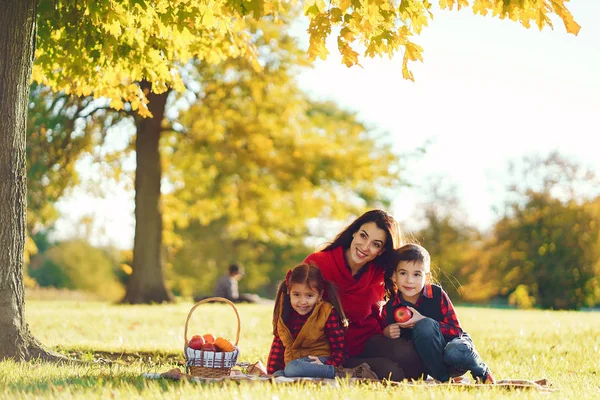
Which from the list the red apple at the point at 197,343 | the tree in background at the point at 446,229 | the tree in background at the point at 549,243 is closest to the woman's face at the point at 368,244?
the red apple at the point at 197,343

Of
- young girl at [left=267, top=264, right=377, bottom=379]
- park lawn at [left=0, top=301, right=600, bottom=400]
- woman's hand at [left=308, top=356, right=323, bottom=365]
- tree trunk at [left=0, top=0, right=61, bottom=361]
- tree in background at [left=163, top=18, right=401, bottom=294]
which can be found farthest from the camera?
tree in background at [left=163, top=18, right=401, bottom=294]

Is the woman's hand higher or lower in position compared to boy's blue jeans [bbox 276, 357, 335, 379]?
higher

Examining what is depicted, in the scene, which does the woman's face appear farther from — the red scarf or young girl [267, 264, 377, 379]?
young girl [267, 264, 377, 379]

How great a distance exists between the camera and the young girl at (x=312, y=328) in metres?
5.95

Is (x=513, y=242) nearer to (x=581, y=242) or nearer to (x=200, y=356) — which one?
(x=581, y=242)

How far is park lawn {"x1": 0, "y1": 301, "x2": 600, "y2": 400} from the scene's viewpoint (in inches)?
193

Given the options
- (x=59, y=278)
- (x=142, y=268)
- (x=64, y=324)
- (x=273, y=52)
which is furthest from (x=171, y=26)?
(x=59, y=278)

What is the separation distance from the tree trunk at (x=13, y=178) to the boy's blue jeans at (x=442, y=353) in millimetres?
3579

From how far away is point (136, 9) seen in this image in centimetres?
771

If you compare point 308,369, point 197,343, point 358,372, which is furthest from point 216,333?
point 308,369

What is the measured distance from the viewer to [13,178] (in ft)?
23.1

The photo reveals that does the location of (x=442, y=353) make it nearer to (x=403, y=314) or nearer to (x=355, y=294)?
(x=403, y=314)

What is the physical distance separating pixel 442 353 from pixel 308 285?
1202 mm

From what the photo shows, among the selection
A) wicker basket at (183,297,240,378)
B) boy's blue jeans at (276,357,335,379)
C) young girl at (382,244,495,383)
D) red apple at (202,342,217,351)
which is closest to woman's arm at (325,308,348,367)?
boy's blue jeans at (276,357,335,379)
